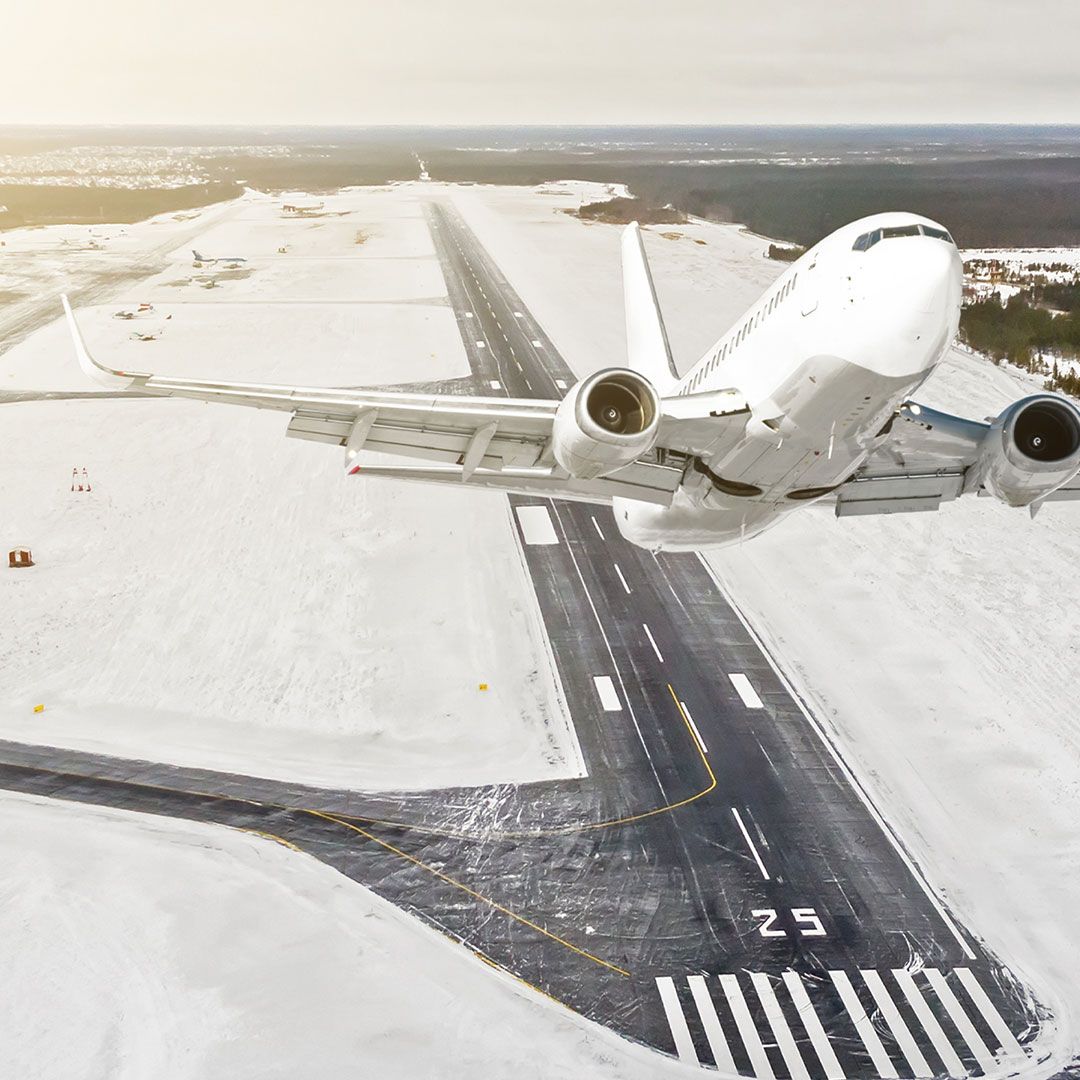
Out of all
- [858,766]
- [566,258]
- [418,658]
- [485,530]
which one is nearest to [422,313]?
[566,258]

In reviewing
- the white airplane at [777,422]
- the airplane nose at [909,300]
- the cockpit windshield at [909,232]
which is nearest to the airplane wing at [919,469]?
the white airplane at [777,422]

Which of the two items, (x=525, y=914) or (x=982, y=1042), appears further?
(x=525, y=914)

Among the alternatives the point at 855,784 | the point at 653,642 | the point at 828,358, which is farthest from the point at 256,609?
the point at 828,358

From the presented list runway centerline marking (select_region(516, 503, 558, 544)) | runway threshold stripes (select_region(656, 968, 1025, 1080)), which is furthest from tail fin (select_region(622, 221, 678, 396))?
runway threshold stripes (select_region(656, 968, 1025, 1080))

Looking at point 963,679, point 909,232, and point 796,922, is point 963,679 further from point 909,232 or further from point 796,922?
point 909,232

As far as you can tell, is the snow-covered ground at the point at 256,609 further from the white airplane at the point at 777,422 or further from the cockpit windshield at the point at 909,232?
the cockpit windshield at the point at 909,232

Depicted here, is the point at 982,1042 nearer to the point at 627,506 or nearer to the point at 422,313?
the point at 627,506
